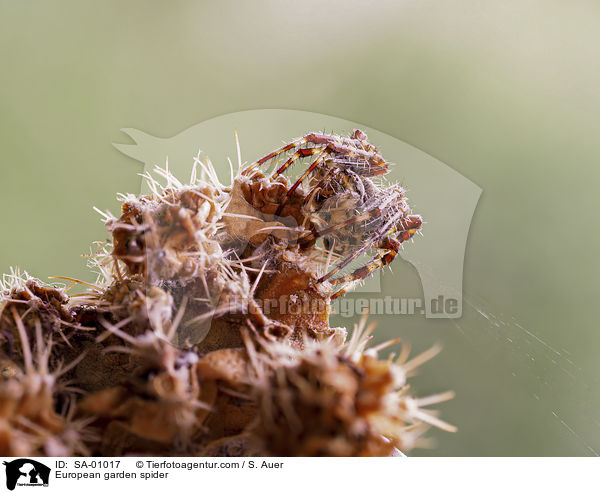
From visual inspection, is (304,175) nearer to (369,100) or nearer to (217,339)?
(217,339)

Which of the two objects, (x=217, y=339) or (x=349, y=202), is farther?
(x=349, y=202)

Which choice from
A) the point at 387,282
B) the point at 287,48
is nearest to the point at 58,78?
the point at 287,48

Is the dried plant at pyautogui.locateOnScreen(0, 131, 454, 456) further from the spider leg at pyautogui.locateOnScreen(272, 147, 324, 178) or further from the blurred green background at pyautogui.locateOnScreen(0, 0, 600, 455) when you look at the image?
the blurred green background at pyautogui.locateOnScreen(0, 0, 600, 455)

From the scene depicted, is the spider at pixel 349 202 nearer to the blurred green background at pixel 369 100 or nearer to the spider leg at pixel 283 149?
the spider leg at pixel 283 149

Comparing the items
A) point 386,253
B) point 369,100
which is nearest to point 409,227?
point 386,253

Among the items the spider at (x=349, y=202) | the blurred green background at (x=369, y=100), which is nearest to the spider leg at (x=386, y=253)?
the spider at (x=349, y=202)
